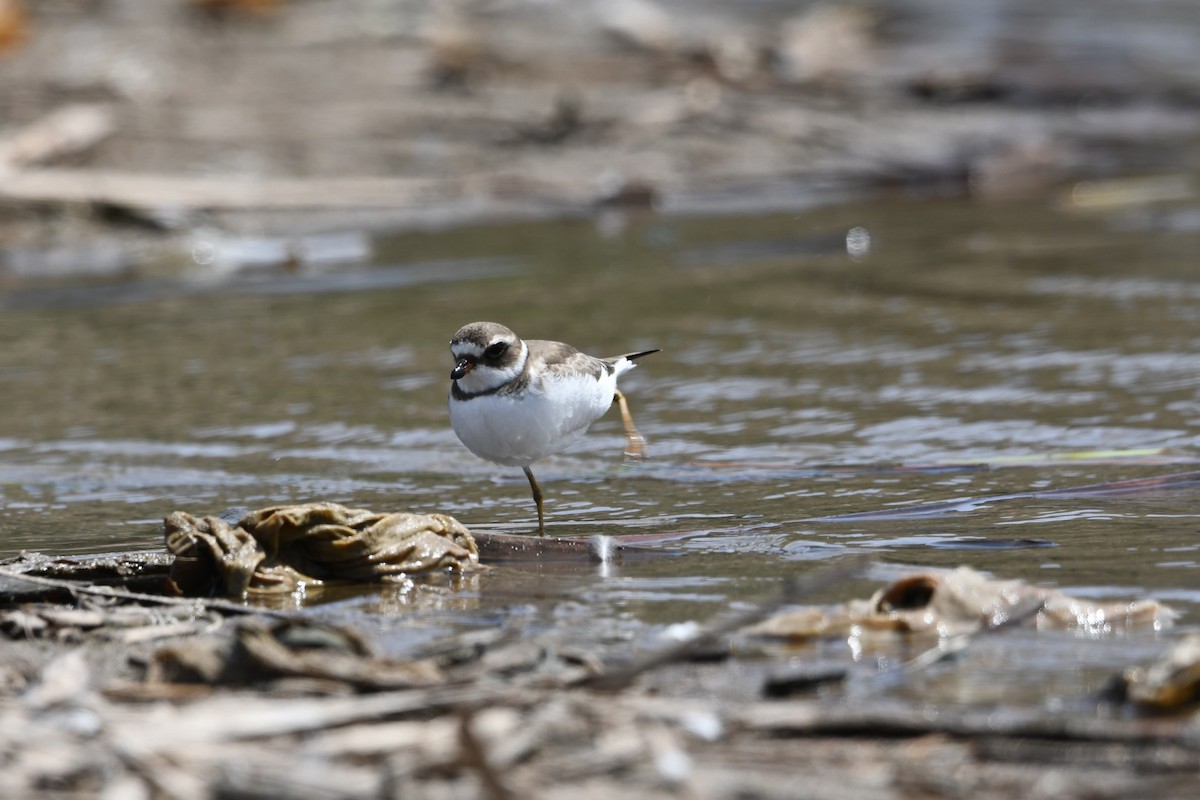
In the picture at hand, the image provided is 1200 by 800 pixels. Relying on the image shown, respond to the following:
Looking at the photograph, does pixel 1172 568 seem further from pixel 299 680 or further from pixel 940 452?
pixel 299 680

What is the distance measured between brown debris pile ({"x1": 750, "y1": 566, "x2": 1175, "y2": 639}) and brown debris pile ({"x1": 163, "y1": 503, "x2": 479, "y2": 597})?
127 centimetres

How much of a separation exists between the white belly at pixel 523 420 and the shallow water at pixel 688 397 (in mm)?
428

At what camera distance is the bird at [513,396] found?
5230 millimetres

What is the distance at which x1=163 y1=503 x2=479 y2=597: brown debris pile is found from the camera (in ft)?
16.1

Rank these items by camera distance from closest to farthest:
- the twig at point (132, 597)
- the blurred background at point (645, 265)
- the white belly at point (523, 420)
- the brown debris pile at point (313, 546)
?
the twig at point (132, 597)
the brown debris pile at point (313, 546)
the white belly at point (523, 420)
the blurred background at point (645, 265)

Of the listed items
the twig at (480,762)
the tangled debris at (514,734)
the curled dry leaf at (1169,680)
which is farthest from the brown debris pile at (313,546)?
the curled dry leaf at (1169,680)

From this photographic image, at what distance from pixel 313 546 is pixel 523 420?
2.44 feet

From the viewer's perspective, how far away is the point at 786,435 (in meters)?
7.05

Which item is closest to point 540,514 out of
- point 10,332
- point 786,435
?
point 786,435

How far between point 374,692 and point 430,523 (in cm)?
154

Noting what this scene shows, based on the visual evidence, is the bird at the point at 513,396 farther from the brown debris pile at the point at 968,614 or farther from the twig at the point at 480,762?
the twig at the point at 480,762

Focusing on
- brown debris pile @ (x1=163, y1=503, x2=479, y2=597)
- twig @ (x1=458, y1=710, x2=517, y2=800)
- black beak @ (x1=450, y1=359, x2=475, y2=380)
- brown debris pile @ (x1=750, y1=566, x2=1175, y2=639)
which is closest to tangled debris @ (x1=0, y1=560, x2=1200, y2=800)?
twig @ (x1=458, y1=710, x2=517, y2=800)

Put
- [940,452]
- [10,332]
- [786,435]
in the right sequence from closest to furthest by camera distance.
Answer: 1. [940,452]
2. [786,435]
3. [10,332]

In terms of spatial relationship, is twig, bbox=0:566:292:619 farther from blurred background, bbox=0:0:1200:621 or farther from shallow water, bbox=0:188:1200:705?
blurred background, bbox=0:0:1200:621
